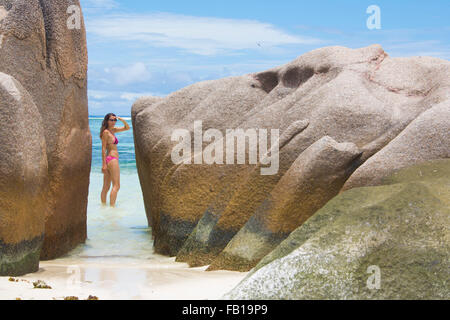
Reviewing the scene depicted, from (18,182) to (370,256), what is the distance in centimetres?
305

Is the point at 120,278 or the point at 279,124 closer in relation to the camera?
the point at 120,278

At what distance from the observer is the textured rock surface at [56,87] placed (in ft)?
19.9

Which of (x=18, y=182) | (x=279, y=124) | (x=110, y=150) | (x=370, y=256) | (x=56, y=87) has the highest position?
(x=56, y=87)

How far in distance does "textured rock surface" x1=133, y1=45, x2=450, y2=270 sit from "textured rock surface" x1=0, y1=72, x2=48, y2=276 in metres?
1.62

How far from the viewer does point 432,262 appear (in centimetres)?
329

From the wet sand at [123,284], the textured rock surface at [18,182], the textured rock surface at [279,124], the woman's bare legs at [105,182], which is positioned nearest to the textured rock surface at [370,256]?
the wet sand at [123,284]

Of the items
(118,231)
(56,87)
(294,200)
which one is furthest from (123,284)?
(118,231)

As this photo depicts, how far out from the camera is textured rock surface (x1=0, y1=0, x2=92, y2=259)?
6070 mm

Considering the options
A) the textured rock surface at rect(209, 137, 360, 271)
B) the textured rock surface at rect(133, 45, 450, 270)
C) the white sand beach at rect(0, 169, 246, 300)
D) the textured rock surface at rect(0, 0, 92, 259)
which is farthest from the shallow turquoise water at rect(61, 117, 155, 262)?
the textured rock surface at rect(209, 137, 360, 271)

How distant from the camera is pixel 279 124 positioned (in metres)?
6.21

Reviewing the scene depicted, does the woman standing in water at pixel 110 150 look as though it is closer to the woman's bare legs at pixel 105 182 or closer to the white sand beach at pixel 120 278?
the woman's bare legs at pixel 105 182

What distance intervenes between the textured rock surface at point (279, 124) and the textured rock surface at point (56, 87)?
1.02 m

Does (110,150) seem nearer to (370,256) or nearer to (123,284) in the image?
(123,284)
